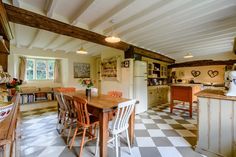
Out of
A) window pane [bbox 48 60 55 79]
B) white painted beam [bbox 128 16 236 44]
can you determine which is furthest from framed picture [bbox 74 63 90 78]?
white painted beam [bbox 128 16 236 44]

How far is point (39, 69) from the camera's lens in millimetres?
5305

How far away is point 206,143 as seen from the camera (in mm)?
2074

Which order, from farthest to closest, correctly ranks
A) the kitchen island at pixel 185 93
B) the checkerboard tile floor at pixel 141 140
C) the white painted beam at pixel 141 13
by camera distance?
the kitchen island at pixel 185 93, the checkerboard tile floor at pixel 141 140, the white painted beam at pixel 141 13

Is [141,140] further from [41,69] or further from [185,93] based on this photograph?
[41,69]

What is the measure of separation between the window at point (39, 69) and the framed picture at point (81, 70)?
97cm

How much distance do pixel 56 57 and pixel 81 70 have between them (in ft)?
3.96

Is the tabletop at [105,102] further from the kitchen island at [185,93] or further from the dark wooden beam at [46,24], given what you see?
the kitchen island at [185,93]

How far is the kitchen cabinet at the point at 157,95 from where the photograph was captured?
5.09 m

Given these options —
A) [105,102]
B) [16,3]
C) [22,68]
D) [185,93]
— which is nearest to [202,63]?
[185,93]

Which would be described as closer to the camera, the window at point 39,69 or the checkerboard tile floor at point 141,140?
the checkerboard tile floor at point 141,140

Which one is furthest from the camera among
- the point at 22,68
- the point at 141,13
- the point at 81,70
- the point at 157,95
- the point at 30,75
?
the point at 81,70

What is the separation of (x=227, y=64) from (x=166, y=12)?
18.6ft

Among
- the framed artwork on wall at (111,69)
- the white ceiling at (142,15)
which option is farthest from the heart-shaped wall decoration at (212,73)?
the framed artwork on wall at (111,69)

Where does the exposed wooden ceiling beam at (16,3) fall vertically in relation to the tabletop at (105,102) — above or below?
above
